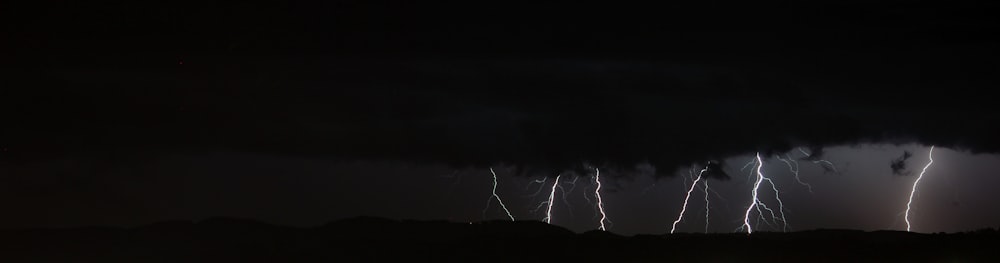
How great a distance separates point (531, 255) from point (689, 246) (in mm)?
7684

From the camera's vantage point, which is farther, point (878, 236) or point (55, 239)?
point (55, 239)

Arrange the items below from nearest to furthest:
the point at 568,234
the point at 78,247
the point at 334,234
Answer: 1. the point at 568,234
2. the point at 78,247
3. the point at 334,234

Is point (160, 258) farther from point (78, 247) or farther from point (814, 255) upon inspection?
point (814, 255)

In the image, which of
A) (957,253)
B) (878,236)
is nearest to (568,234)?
(878,236)

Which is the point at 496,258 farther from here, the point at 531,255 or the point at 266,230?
the point at 266,230

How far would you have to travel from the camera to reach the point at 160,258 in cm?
6044

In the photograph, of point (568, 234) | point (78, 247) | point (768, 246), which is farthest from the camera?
point (78, 247)

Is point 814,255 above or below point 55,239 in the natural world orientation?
below

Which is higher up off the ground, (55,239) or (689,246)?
(55,239)

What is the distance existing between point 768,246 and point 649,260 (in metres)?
4.90

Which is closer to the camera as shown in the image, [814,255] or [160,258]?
[814,255]

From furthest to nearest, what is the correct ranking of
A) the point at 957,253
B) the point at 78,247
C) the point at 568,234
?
1. the point at 78,247
2. the point at 568,234
3. the point at 957,253

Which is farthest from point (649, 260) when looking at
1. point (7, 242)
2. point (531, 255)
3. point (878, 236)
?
point (7, 242)

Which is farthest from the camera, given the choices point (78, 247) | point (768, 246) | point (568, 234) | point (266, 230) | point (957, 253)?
point (266, 230)
